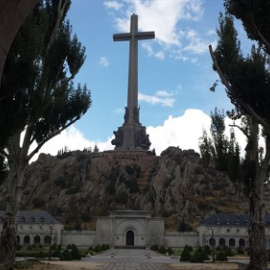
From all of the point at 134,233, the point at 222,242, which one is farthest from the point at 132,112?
the point at 222,242

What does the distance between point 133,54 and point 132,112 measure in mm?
13487

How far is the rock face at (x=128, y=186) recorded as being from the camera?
94312 mm

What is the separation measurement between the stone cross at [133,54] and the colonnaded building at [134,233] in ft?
89.5

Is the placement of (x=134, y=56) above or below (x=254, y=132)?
above

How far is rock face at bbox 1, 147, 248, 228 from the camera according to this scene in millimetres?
94312

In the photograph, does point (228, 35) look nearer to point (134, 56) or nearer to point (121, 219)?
point (121, 219)

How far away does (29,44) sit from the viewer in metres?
13.0

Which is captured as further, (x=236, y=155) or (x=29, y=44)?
(x=236, y=155)

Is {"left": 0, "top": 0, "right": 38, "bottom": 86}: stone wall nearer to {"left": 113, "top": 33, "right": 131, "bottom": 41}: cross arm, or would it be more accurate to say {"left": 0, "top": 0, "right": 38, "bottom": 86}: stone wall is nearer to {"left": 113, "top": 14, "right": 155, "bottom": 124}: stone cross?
{"left": 113, "top": 14, "right": 155, "bottom": 124}: stone cross

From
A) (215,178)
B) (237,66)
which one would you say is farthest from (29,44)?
(215,178)

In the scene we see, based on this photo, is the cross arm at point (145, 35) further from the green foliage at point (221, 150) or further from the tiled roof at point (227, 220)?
the green foliage at point (221, 150)

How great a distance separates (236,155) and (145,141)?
7845 cm

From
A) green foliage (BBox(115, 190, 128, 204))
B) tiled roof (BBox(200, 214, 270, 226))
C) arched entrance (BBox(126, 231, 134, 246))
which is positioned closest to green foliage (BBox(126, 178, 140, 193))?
green foliage (BBox(115, 190, 128, 204))

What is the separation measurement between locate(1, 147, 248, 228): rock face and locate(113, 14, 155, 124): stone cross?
58.5ft
